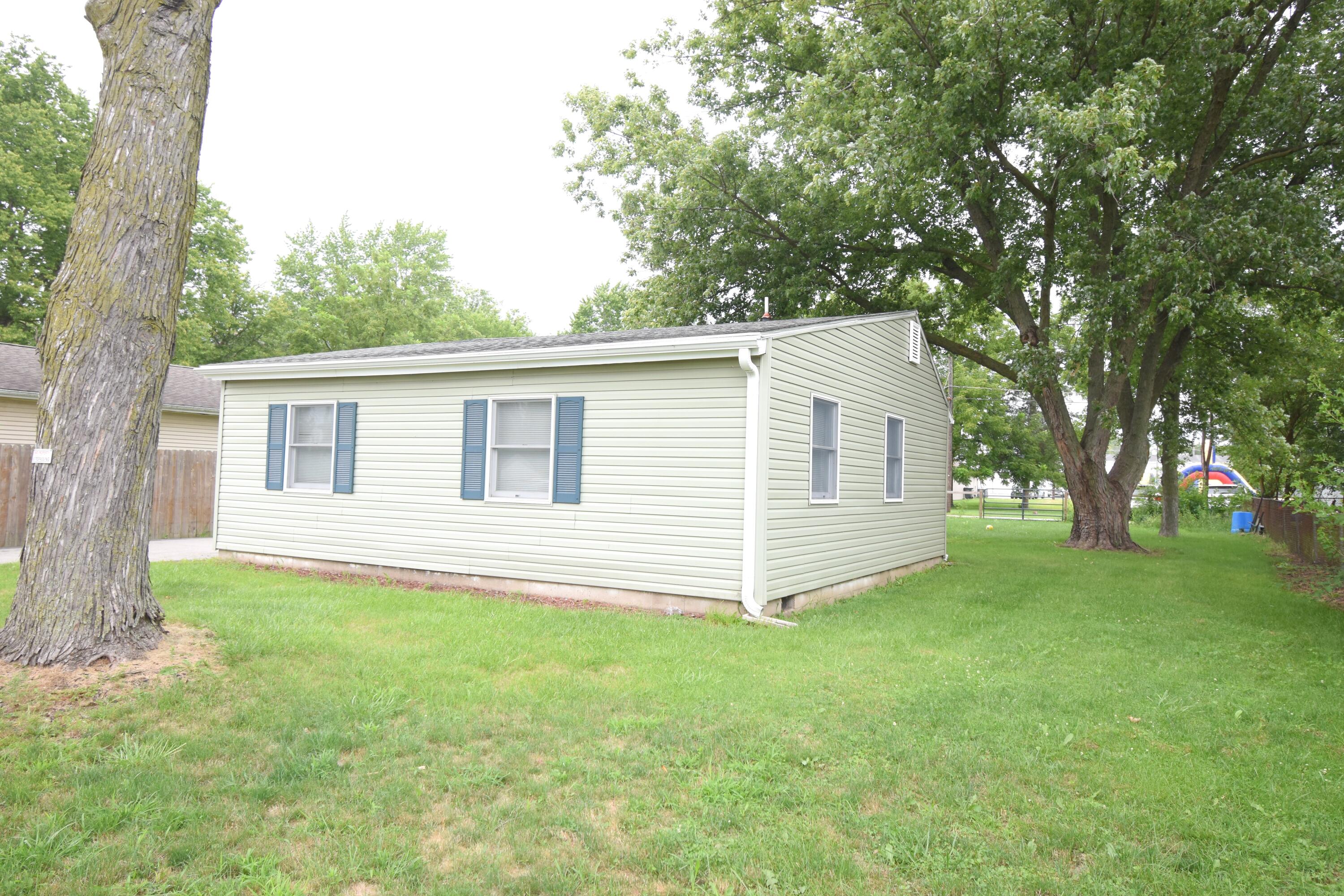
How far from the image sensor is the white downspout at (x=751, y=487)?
24.8 ft

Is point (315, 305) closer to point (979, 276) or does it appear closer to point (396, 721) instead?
point (979, 276)

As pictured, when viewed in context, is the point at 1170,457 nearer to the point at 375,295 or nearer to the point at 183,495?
the point at 183,495

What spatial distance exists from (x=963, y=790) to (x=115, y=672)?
15.3 feet

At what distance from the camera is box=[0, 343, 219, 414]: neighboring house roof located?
1505cm

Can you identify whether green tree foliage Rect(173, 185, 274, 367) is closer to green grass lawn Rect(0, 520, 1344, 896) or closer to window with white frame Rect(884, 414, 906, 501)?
window with white frame Rect(884, 414, 906, 501)

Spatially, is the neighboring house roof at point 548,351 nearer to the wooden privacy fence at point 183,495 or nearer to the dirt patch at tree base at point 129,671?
the wooden privacy fence at point 183,495

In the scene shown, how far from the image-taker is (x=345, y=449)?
10352 millimetres

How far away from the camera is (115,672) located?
15.3 ft

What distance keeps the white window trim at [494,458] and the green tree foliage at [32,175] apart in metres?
23.1

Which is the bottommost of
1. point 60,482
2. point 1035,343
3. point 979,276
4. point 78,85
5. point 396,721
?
point 396,721

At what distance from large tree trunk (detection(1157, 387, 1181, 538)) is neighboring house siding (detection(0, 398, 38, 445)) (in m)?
25.1

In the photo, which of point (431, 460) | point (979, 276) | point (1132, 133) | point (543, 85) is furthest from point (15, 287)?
point (1132, 133)

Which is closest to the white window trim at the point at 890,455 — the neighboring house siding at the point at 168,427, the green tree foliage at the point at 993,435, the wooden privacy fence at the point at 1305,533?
the wooden privacy fence at the point at 1305,533

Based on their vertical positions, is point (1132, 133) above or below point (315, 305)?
below
